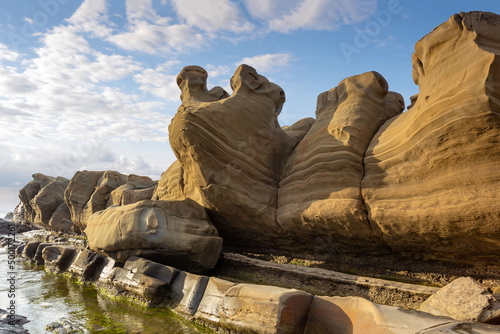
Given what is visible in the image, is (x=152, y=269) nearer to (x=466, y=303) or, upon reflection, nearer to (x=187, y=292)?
(x=187, y=292)

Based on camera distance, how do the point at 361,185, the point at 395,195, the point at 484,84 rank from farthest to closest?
the point at 361,185
the point at 395,195
the point at 484,84

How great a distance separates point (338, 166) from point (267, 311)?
8.96 ft

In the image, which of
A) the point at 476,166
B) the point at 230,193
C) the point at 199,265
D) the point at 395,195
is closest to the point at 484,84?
the point at 476,166

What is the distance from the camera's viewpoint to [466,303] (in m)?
3.10

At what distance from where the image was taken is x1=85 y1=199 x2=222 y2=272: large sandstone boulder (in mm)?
6250

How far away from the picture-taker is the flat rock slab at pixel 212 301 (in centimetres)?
423

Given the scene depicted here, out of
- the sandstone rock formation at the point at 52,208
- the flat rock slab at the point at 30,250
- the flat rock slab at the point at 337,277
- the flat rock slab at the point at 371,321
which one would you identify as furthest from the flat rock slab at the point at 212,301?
the sandstone rock formation at the point at 52,208

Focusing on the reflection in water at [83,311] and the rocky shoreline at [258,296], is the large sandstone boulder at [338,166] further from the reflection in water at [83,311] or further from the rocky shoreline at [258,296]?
the reflection in water at [83,311]

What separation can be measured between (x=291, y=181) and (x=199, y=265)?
233 centimetres

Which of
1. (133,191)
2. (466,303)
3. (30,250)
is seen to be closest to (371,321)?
(466,303)

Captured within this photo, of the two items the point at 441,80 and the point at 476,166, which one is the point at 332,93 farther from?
the point at 476,166

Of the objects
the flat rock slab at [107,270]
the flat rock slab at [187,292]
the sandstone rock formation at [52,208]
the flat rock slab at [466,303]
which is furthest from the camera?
the sandstone rock formation at [52,208]

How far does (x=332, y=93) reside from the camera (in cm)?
641

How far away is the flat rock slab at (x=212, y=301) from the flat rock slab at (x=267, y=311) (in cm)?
28
